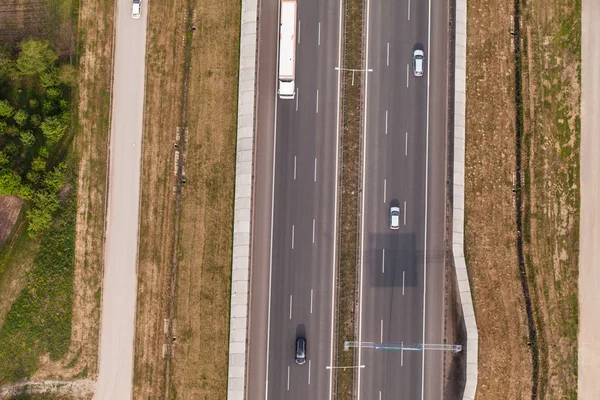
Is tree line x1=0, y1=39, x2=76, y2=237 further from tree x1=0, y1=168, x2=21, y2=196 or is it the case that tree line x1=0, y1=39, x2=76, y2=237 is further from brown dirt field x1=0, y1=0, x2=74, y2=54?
brown dirt field x1=0, y1=0, x2=74, y2=54

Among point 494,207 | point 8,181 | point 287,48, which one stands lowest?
point 494,207

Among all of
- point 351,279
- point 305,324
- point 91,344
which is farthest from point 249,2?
point 91,344

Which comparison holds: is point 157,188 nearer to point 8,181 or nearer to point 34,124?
point 34,124

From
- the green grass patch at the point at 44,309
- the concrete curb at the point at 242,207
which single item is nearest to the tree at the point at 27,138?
the green grass patch at the point at 44,309

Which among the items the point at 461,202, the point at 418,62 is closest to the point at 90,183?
the point at 418,62

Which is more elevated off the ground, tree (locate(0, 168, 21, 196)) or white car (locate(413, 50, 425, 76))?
white car (locate(413, 50, 425, 76))

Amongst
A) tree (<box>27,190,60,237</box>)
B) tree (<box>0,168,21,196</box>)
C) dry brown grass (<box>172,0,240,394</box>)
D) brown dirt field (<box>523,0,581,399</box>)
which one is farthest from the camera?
brown dirt field (<box>523,0,581,399</box>)

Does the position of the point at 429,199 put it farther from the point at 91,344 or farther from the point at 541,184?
the point at 91,344

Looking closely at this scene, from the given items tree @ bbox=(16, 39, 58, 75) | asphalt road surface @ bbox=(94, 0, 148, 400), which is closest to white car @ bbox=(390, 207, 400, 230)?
asphalt road surface @ bbox=(94, 0, 148, 400)
